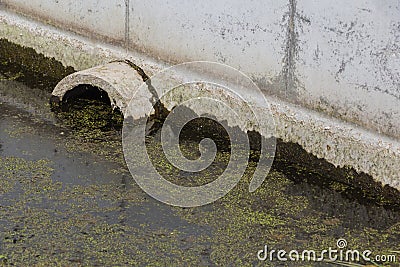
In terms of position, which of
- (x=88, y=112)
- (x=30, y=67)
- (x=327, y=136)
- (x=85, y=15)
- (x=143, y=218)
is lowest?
(x=143, y=218)

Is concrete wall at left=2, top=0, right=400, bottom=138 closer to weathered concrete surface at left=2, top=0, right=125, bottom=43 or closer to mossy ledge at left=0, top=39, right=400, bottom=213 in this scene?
weathered concrete surface at left=2, top=0, right=125, bottom=43

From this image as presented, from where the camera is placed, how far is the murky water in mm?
3062

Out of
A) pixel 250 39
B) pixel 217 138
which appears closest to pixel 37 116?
pixel 217 138

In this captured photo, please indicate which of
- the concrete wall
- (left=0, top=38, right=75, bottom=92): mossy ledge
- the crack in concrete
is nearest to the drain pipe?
the concrete wall

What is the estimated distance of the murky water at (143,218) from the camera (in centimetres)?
306

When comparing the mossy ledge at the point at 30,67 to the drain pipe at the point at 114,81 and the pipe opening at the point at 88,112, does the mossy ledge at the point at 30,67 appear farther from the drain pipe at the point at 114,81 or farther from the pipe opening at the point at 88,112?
the drain pipe at the point at 114,81

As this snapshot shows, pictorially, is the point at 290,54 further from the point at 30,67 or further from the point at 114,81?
the point at 30,67

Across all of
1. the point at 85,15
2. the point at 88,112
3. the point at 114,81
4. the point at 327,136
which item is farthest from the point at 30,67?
the point at 327,136

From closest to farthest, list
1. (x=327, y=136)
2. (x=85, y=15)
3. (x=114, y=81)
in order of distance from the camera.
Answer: (x=327, y=136), (x=114, y=81), (x=85, y=15)

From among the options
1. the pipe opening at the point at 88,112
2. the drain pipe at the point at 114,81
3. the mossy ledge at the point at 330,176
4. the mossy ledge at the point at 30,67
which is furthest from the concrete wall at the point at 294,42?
the mossy ledge at the point at 30,67

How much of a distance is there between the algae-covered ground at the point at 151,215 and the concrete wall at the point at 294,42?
16.4 inches

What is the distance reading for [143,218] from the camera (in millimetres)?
3338

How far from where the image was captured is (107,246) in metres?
3.10

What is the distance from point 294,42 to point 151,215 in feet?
3.75
